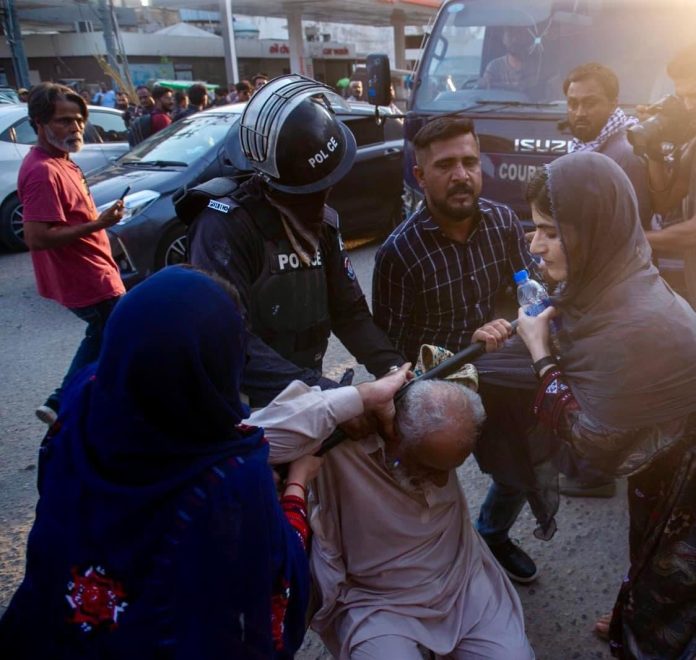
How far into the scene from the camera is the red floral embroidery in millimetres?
1195

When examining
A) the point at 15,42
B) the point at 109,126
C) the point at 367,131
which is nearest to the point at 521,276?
the point at 367,131

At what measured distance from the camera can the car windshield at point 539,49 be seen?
4.42 meters

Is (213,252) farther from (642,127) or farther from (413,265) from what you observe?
(642,127)

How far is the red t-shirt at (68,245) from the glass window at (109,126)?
689cm

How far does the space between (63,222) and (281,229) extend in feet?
6.70

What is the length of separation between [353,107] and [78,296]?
187 inches

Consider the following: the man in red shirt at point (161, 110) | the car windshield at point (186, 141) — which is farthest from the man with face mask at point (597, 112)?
the man in red shirt at point (161, 110)

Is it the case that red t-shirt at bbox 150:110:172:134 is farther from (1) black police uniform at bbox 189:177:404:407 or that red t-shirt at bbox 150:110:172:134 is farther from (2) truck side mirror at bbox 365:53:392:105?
(1) black police uniform at bbox 189:177:404:407

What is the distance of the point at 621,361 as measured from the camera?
5.34 ft

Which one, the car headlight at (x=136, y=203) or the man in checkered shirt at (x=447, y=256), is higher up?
the man in checkered shirt at (x=447, y=256)

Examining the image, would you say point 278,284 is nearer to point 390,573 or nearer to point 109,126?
point 390,573

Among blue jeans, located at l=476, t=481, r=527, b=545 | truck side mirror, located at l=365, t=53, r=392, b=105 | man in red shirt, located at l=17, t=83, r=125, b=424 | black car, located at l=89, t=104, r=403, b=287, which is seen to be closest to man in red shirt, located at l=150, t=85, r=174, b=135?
black car, located at l=89, t=104, r=403, b=287

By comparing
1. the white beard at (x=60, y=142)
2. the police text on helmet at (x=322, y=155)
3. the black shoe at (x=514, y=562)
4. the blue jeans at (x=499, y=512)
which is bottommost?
the black shoe at (x=514, y=562)

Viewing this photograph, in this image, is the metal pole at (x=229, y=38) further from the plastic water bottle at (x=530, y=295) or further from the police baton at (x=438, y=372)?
the police baton at (x=438, y=372)
